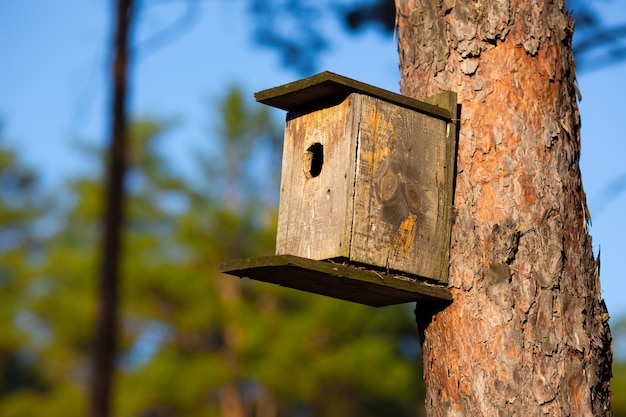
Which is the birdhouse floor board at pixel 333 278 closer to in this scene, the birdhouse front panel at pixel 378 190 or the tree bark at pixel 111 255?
the birdhouse front panel at pixel 378 190

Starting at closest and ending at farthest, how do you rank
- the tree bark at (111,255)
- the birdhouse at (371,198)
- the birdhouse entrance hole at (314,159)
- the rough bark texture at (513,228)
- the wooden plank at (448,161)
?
the rough bark texture at (513,228) < the birdhouse at (371,198) < the wooden plank at (448,161) < the birdhouse entrance hole at (314,159) < the tree bark at (111,255)

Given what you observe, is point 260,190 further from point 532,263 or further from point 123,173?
point 532,263

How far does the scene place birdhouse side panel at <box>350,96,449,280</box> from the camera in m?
3.43

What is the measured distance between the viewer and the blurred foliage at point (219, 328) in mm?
18312

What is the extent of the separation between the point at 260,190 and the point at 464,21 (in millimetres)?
19432

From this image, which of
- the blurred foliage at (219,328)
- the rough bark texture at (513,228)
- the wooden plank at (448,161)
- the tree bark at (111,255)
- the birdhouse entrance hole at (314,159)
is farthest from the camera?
the blurred foliage at (219,328)

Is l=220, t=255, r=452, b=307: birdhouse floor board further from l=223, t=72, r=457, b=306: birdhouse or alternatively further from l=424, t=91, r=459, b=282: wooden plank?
l=424, t=91, r=459, b=282: wooden plank

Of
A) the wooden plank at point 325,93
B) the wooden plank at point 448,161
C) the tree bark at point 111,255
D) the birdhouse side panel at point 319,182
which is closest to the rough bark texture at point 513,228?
the wooden plank at point 448,161

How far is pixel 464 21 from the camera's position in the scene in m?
3.64

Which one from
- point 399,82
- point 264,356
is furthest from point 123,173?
point 264,356

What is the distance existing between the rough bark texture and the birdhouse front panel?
9 cm

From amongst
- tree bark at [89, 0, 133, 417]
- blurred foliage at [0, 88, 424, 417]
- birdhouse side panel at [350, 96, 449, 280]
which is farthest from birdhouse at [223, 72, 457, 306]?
blurred foliage at [0, 88, 424, 417]

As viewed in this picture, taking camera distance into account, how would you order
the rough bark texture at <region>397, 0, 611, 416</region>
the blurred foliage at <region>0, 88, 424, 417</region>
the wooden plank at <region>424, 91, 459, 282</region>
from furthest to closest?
the blurred foliage at <region>0, 88, 424, 417</region>
the wooden plank at <region>424, 91, 459, 282</region>
the rough bark texture at <region>397, 0, 611, 416</region>

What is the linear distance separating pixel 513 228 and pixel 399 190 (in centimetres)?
43
